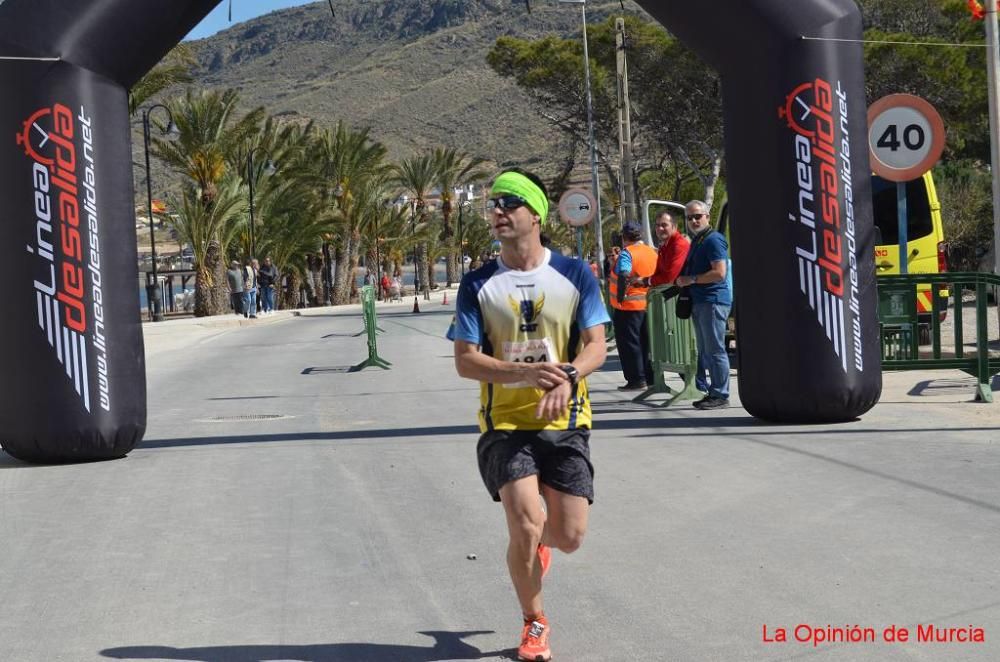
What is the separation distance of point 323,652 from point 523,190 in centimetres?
178

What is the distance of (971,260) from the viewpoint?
44.0 meters

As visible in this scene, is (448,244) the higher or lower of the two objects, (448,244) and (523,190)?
the higher

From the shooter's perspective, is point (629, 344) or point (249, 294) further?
point (249, 294)

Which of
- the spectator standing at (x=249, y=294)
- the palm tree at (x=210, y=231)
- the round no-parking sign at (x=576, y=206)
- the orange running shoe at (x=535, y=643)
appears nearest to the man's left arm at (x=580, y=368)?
the orange running shoe at (x=535, y=643)

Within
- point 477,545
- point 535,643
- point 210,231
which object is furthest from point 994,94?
point 210,231

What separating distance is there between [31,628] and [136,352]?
481 cm

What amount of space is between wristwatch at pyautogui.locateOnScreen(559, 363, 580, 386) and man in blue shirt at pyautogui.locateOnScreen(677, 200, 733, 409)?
23.8 ft

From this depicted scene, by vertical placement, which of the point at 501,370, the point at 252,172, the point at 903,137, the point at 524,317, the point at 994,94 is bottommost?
the point at 501,370

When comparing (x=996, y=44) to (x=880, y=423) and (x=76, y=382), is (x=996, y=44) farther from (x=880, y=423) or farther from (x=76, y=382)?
(x=76, y=382)

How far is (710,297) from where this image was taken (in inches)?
473

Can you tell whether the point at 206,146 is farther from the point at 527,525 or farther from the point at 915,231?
the point at 527,525

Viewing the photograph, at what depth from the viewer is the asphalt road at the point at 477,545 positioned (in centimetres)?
512

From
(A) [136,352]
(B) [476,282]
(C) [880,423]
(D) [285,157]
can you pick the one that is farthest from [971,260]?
(B) [476,282]

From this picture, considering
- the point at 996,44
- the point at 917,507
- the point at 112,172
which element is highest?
the point at 996,44
